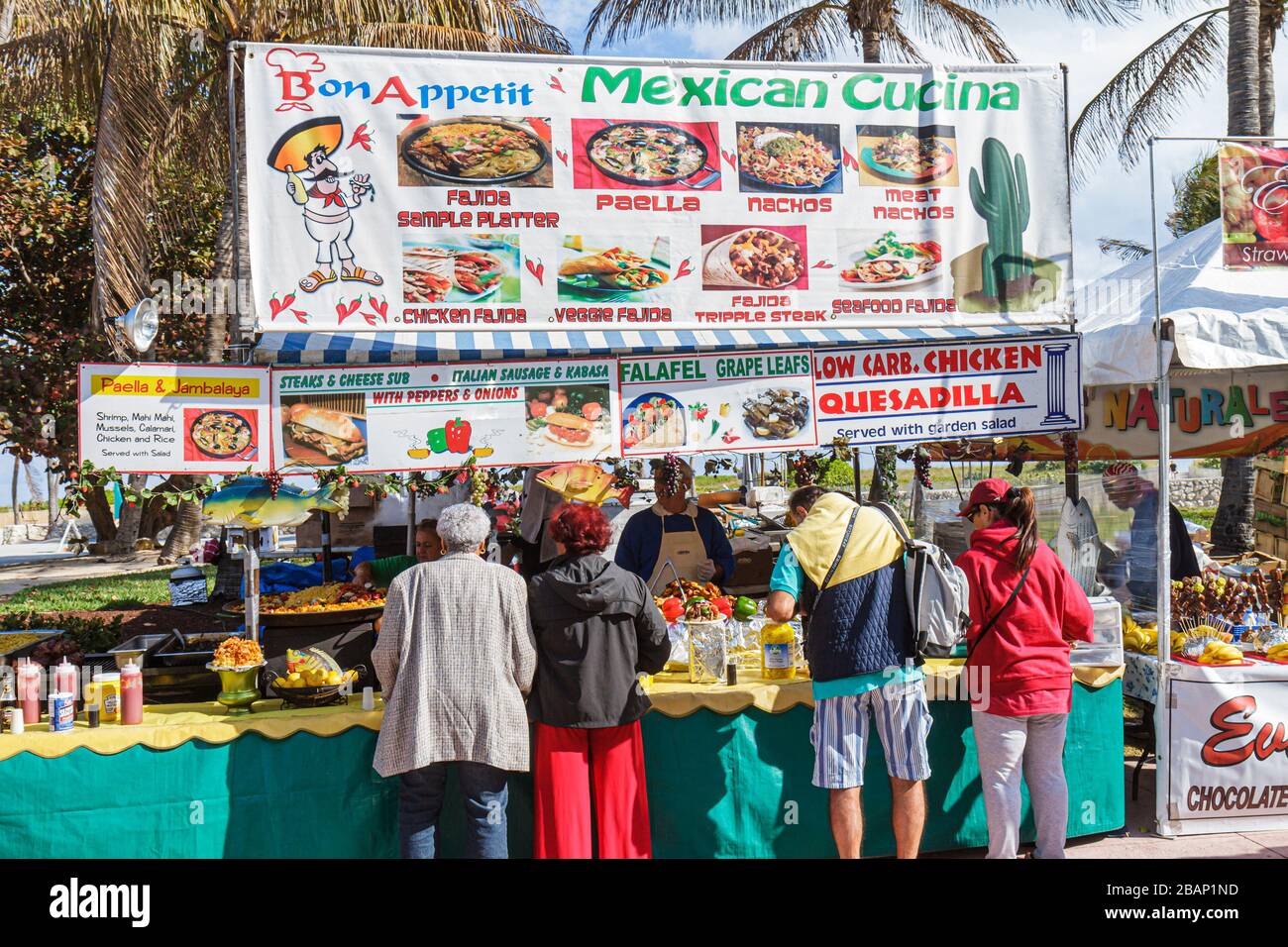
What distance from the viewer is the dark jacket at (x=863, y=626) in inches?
158

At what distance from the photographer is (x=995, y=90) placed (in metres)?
5.45

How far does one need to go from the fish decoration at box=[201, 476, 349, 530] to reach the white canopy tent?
4270mm

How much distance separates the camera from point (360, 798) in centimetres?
420

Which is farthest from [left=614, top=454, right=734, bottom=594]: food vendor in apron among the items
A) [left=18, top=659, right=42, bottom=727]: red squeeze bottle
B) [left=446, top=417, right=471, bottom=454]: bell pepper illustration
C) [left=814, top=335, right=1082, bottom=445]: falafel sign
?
[left=18, top=659, right=42, bottom=727]: red squeeze bottle

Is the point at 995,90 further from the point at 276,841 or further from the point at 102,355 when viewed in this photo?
the point at 102,355

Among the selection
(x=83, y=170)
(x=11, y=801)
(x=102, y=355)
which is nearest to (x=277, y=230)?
(x=11, y=801)

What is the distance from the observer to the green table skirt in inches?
158

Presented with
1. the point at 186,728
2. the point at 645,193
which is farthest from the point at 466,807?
the point at 645,193

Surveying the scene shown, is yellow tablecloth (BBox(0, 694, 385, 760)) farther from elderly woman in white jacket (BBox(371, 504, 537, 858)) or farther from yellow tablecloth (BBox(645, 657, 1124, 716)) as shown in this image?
yellow tablecloth (BBox(645, 657, 1124, 716))

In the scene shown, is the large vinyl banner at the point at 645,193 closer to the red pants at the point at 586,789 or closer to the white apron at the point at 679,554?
the white apron at the point at 679,554

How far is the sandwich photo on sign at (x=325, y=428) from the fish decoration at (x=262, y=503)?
252 mm

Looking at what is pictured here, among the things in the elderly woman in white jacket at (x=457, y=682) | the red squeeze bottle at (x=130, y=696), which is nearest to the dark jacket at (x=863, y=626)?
the elderly woman in white jacket at (x=457, y=682)

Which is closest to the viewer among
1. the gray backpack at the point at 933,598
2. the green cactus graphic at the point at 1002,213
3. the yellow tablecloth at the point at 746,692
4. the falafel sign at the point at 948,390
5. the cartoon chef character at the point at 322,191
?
the gray backpack at the point at 933,598
